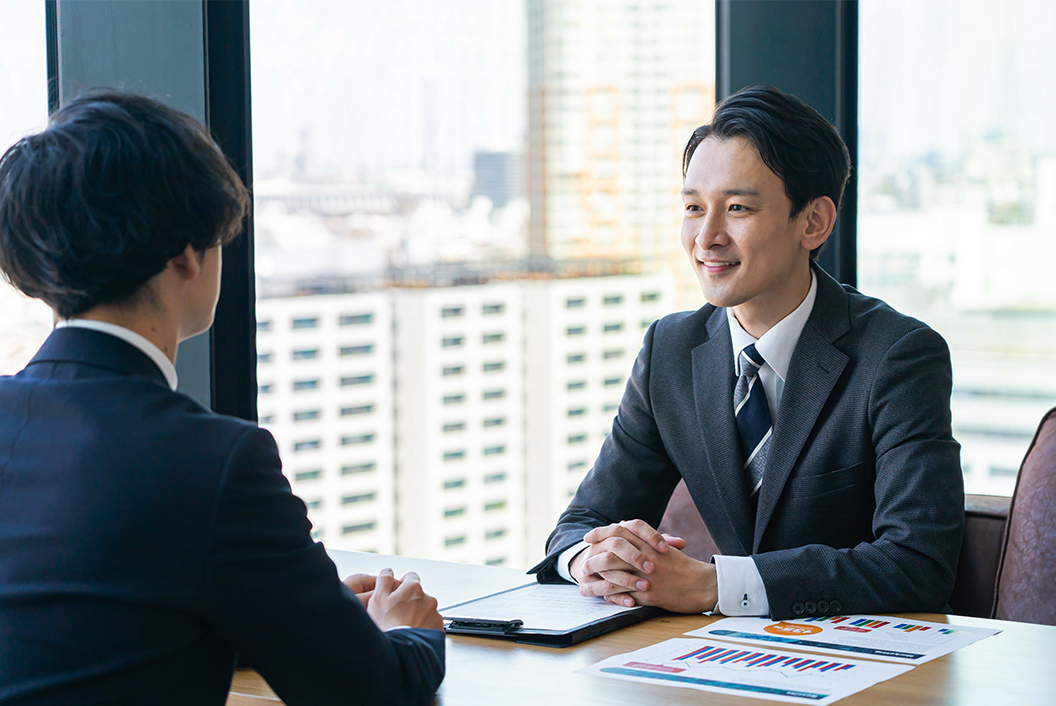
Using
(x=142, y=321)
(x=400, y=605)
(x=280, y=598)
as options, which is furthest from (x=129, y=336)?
(x=400, y=605)

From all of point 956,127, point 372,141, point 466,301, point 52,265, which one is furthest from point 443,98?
point 52,265

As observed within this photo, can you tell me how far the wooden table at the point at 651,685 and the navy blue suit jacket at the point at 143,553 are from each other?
0.25 metres

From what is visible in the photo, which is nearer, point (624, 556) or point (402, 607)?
→ point (402, 607)

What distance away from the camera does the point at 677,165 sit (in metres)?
1.97

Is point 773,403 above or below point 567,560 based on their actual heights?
above

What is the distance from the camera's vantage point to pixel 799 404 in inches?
68.3

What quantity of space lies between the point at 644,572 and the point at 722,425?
0.45 m

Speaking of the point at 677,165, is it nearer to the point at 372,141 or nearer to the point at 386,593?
the point at 386,593

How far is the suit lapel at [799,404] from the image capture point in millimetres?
1722

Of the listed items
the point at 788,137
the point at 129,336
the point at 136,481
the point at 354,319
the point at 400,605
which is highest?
the point at 788,137

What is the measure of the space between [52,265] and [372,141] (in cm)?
4061

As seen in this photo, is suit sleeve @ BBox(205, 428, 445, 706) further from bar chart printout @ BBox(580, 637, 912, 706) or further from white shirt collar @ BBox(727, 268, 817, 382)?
white shirt collar @ BBox(727, 268, 817, 382)

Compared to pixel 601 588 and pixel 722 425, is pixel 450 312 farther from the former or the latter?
pixel 601 588

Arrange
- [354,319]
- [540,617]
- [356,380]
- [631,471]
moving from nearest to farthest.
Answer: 1. [540,617]
2. [631,471]
3. [354,319]
4. [356,380]
